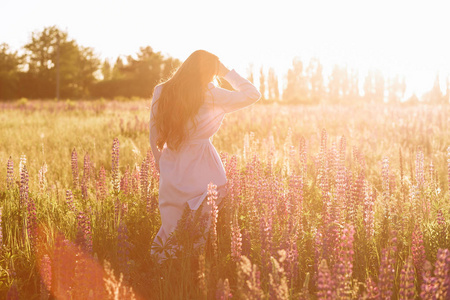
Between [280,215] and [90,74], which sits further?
[90,74]

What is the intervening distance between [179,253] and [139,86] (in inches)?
2113

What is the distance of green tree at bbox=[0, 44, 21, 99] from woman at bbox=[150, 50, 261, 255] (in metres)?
52.4

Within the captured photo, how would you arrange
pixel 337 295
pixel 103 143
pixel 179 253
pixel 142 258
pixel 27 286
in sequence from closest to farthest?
pixel 337 295 < pixel 179 253 < pixel 27 286 < pixel 142 258 < pixel 103 143

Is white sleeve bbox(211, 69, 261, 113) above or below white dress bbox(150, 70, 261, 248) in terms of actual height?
above

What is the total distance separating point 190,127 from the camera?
12.7 ft

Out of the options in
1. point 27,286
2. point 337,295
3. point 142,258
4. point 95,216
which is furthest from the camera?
point 95,216

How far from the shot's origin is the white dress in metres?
3.80

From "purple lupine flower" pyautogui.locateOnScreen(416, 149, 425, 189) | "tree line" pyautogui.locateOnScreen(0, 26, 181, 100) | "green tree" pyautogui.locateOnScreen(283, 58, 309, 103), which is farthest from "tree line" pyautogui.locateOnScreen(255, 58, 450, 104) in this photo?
"purple lupine flower" pyautogui.locateOnScreen(416, 149, 425, 189)

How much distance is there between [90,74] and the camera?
57.2 m

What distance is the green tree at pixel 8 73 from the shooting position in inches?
1945

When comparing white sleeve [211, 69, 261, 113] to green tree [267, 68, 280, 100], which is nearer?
white sleeve [211, 69, 261, 113]

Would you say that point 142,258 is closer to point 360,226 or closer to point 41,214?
point 41,214

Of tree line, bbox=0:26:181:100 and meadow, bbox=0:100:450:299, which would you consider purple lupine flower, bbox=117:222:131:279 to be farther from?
tree line, bbox=0:26:181:100

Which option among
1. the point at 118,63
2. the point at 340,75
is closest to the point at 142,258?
the point at 118,63
